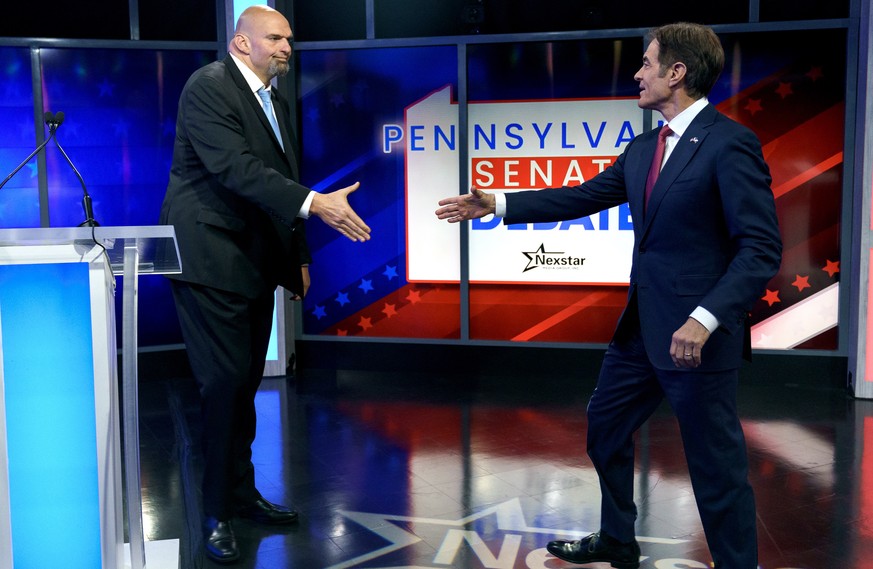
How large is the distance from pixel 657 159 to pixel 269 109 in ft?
4.62

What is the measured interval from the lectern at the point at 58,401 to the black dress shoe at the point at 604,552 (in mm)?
1524

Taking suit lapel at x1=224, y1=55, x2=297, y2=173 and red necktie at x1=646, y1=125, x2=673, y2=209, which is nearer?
red necktie at x1=646, y1=125, x2=673, y2=209

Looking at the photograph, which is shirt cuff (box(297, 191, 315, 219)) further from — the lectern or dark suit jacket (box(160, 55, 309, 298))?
the lectern

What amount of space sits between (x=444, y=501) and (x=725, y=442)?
143cm

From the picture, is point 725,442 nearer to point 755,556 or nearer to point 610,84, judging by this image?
point 755,556

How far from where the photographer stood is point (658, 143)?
2641 millimetres

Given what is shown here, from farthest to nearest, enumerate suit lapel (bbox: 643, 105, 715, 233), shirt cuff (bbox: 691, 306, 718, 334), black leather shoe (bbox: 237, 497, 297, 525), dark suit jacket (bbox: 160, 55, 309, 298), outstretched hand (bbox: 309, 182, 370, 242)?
black leather shoe (bbox: 237, 497, 297, 525)
dark suit jacket (bbox: 160, 55, 309, 298)
outstretched hand (bbox: 309, 182, 370, 242)
suit lapel (bbox: 643, 105, 715, 233)
shirt cuff (bbox: 691, 306, 718, 334)

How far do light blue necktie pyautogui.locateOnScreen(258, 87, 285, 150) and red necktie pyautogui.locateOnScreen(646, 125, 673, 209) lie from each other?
4.29ft

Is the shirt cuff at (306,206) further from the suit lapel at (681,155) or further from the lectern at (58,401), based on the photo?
the suit lapel at (681,155)

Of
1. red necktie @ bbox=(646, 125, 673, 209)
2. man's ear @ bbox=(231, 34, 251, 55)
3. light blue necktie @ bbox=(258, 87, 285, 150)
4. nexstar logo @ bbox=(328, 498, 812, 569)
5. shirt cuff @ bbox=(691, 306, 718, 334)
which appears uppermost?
man's ear @ bbox=(231, 34, 251, 55)

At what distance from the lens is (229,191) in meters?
3.06

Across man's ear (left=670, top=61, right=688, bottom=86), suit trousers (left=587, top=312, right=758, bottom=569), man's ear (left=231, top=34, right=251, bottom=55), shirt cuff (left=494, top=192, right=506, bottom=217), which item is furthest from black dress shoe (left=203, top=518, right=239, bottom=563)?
man's ear (left=670, top=61, right=688, bottom=86)

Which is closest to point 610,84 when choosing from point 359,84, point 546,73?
point 546,73

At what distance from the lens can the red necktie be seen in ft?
8.56
